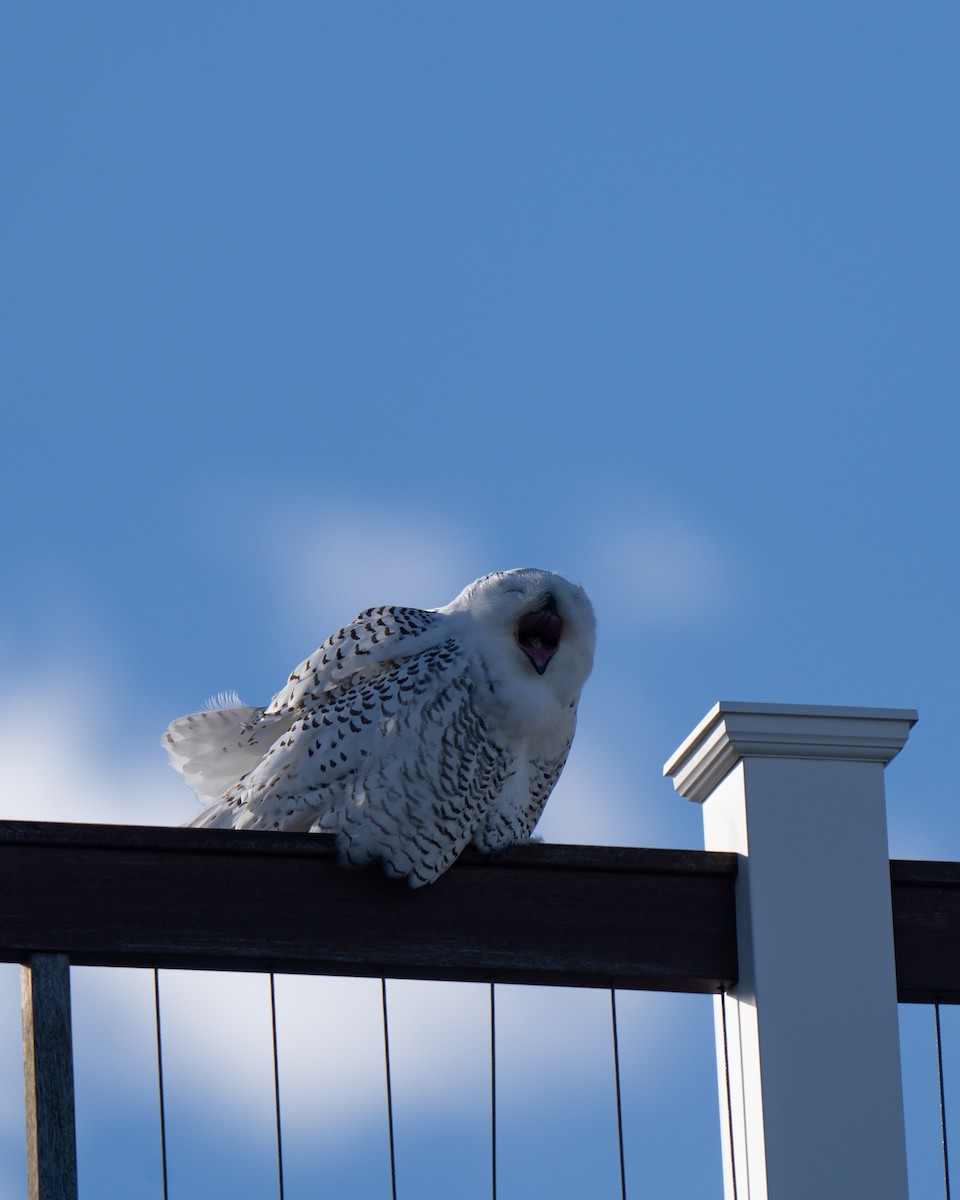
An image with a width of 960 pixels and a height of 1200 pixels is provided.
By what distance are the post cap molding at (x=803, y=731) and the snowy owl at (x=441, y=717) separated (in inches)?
17.8

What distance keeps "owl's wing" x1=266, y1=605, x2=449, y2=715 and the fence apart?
2.06 ft

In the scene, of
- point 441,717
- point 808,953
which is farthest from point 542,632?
point 808,953

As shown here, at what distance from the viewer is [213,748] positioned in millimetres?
3393

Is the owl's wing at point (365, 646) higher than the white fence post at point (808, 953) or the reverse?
higher

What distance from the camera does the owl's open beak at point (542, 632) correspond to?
2.94 metres

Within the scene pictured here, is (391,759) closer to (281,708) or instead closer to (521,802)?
(521,802)

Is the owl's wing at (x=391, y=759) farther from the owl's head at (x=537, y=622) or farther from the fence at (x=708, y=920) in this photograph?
the fence at (x=708, y=920)

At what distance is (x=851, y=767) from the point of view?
→ 241 centimetres

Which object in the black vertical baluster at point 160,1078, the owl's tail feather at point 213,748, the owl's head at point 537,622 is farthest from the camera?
the owl's tail feather at point 213,748

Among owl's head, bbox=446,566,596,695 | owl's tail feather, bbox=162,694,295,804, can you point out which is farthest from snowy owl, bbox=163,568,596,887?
owl's tail feather, bbox=162,694,295,804

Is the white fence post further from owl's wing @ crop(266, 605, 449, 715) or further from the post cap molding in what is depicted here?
owl's wing @ crop(266, 605, 449, 715)

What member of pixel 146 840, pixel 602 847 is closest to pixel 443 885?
pixel 602 847

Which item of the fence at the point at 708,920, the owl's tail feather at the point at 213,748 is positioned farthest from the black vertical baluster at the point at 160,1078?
the owl's tail feather at the point at 213,748

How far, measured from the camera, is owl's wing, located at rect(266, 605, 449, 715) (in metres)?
2.99
